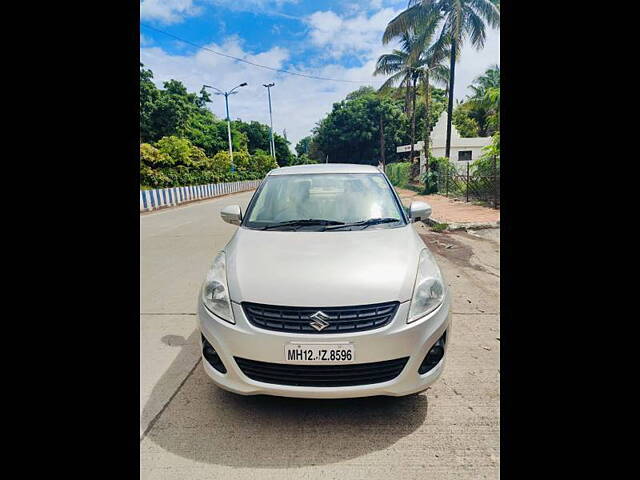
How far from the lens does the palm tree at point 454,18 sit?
54.7ft

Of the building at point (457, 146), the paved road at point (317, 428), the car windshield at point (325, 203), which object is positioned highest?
the building at point (457, 146)

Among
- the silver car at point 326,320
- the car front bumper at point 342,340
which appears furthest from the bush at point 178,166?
the car front bumper at point 342,340

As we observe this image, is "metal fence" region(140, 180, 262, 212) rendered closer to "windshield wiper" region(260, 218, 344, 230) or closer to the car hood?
"windshield wiper" region(260, 218, 344, 230)

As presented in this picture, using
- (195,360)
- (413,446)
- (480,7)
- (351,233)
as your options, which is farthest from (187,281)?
(480,7)

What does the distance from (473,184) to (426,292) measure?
13558mm

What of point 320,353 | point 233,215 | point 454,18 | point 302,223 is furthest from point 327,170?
point 454,18

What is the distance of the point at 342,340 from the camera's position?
2.00 metres

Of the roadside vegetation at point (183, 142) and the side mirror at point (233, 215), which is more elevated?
the roadside vegetation at point (183, 142)

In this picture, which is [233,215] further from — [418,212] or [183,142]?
[183,142]

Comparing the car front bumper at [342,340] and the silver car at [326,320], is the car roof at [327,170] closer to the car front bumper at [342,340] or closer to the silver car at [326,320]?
the silver car at [326,320]

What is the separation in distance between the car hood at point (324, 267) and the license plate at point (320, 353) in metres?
0.21
